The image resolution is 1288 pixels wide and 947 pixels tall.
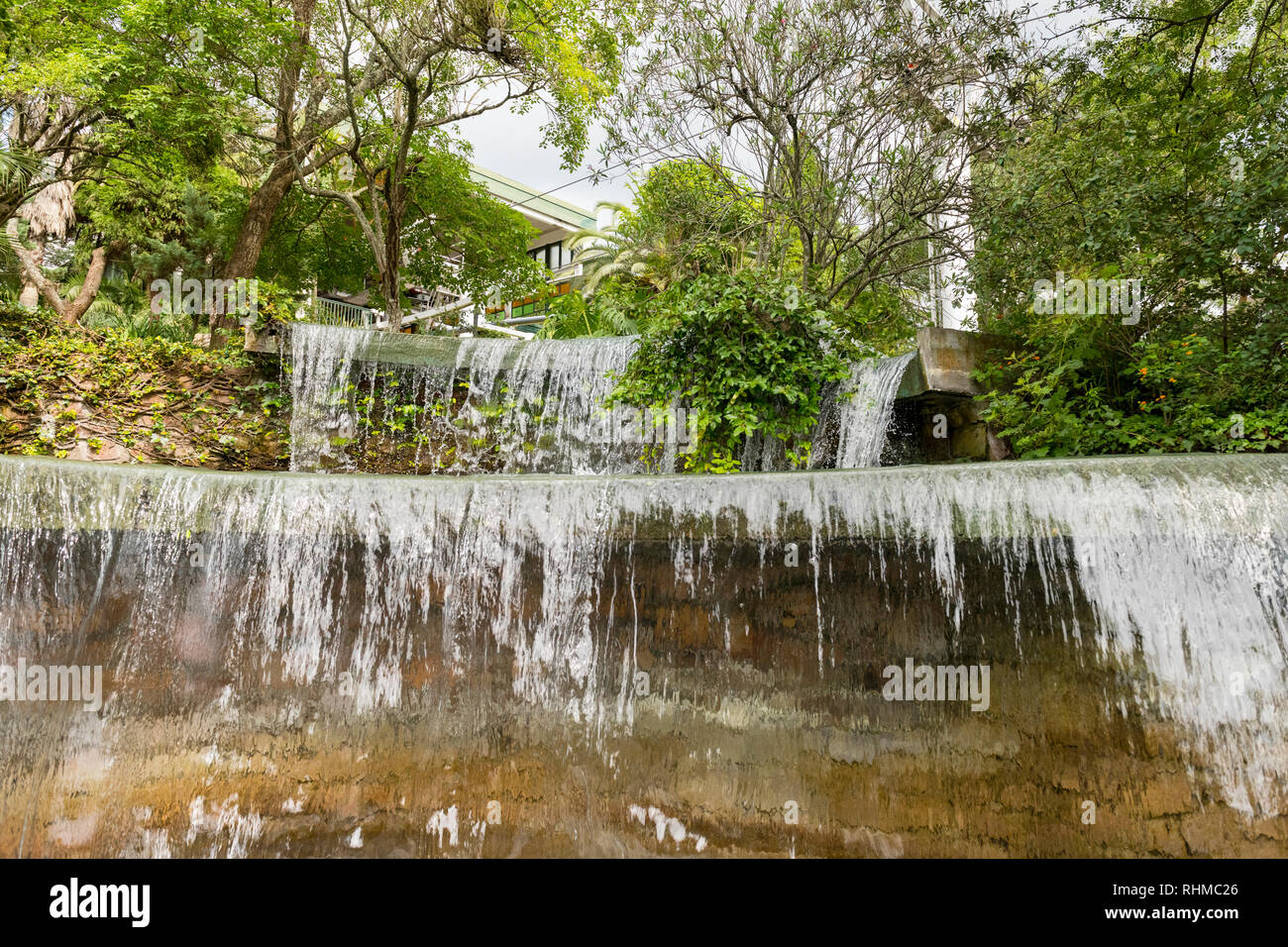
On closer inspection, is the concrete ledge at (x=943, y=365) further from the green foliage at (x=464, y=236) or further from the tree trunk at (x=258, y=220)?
the green foliage at (x=464, y=236)

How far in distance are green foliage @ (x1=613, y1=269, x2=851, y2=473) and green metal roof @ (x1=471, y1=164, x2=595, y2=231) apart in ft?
75.7

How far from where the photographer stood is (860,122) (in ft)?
31.2

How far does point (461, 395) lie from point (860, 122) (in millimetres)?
6167

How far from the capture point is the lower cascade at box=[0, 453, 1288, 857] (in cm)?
389

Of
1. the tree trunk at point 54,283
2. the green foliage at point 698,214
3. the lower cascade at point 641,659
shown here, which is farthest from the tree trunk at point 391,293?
the lower cascade at point 641,659

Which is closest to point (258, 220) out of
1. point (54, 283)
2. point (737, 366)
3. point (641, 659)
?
point (54, 283)

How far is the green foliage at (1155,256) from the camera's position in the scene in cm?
609

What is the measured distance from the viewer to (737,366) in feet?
24.3

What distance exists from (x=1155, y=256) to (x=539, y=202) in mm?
27202

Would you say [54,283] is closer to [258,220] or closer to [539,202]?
[258,220]

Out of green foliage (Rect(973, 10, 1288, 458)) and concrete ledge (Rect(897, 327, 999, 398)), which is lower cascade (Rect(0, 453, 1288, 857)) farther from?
concrete ledge (Rect(897, 327, 999, 398))

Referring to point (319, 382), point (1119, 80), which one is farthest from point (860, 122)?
point (319, 382)

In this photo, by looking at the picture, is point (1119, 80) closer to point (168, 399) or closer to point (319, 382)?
point (319, 382)

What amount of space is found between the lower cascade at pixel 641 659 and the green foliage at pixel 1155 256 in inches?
108
